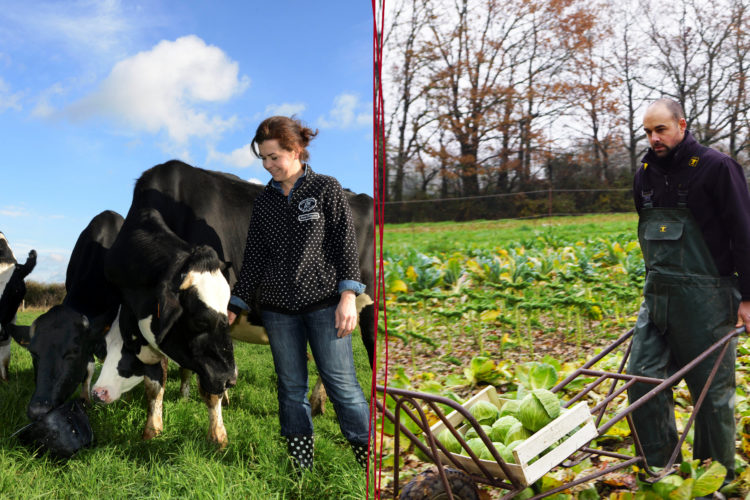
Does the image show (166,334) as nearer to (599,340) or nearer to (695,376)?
(695,376)

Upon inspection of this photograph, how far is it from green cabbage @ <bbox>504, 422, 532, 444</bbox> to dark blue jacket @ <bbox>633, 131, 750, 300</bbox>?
4.03 feet

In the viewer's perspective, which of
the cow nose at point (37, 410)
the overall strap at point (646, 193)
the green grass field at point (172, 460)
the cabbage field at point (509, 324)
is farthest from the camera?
the cabbage field at point (509, 324)

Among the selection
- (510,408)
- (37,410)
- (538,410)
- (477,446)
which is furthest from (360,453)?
(37,410)

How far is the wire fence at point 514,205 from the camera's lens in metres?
12.3

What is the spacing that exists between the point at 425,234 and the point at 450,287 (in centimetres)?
502

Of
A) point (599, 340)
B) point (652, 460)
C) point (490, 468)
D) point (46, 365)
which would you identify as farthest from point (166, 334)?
point (599, 340)

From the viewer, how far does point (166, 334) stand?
2.41m

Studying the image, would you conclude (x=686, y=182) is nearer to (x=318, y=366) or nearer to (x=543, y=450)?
(x=543, y=450)

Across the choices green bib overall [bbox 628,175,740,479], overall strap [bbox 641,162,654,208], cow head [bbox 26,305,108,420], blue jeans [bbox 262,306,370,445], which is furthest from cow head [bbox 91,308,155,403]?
overall strap [bbox 641,162,654,208]

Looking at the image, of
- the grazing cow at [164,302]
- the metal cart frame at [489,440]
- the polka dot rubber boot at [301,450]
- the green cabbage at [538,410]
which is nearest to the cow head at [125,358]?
the grazing cow at [164,302]

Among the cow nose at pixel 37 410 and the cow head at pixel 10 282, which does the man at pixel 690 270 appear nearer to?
the cow nose at pixel 37 410

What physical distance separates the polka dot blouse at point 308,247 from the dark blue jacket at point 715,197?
1.53 meters

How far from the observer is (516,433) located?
7.37ft

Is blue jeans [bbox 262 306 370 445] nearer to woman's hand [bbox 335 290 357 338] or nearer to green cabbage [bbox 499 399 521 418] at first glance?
woman's hand [bbox 335 290 357 338]
